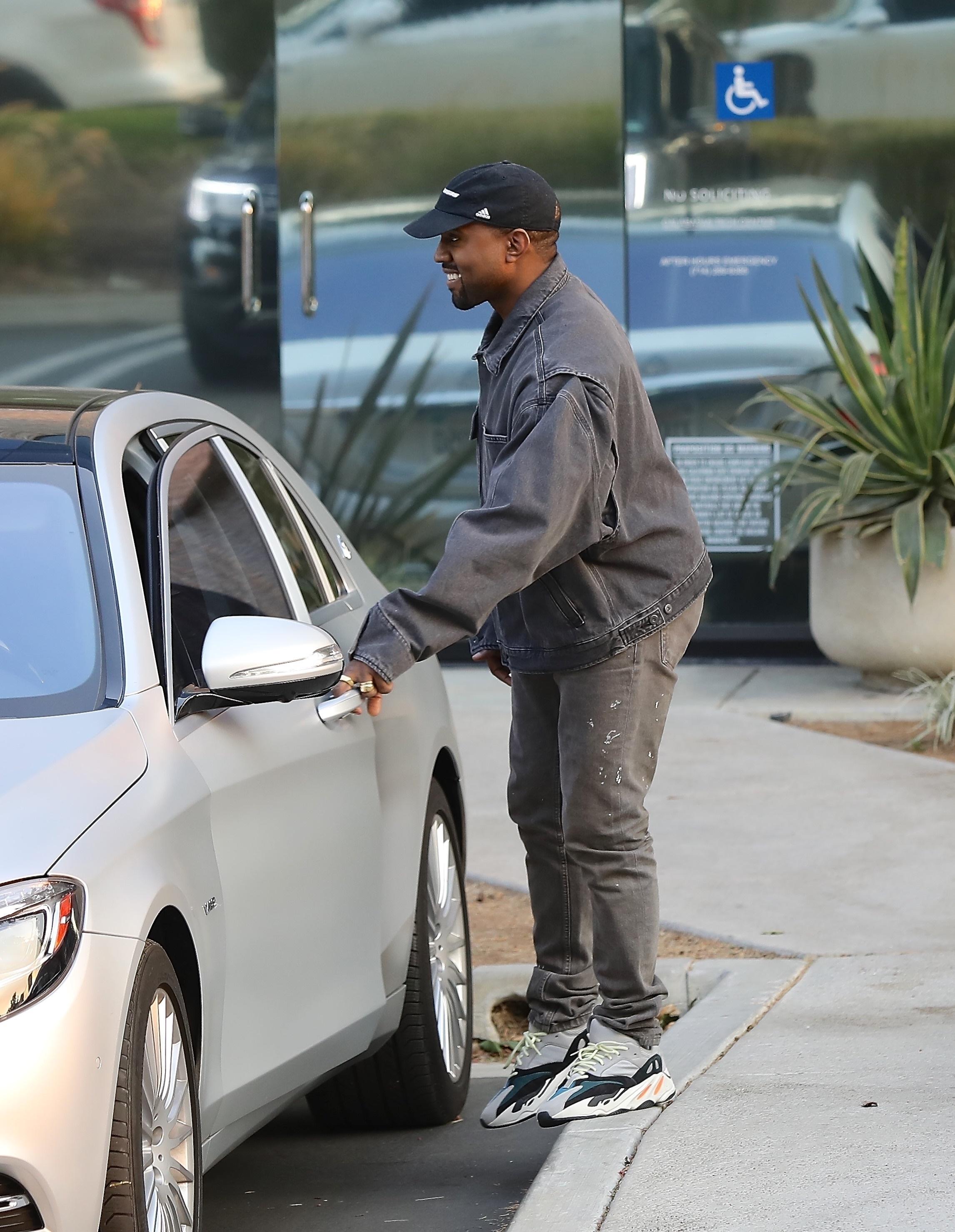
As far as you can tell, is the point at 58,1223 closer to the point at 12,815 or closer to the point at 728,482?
the point at 12,815

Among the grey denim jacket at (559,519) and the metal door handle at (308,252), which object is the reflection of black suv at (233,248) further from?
the grey denim jacket at (559,519)

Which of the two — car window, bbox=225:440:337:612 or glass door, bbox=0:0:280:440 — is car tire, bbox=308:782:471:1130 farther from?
glass door, bbox=0:0:280:440

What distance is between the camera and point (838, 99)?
958 cm

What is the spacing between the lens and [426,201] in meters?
9.80

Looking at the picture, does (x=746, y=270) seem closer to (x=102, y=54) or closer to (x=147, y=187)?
(x=147, y=187)

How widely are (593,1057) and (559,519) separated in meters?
1.09

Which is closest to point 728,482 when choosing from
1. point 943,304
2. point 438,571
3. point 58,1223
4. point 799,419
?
point 799,419

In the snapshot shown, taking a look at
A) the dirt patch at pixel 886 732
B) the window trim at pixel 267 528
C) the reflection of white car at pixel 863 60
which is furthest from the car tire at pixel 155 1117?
the reflection of white car at pixel 863 60

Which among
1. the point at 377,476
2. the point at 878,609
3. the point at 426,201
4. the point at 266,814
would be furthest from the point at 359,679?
the point at 426,201

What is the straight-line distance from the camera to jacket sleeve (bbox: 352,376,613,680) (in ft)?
11.9

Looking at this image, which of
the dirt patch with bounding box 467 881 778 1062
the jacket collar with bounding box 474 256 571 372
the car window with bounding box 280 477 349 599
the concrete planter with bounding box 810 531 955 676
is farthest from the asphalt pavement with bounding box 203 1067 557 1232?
the concrete planter with bounding box 810 531 955 676

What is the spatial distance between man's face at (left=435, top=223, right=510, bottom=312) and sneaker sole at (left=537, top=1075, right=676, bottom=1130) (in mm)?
1548

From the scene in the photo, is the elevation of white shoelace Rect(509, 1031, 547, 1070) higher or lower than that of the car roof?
lower

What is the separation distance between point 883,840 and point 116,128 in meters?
5.66
